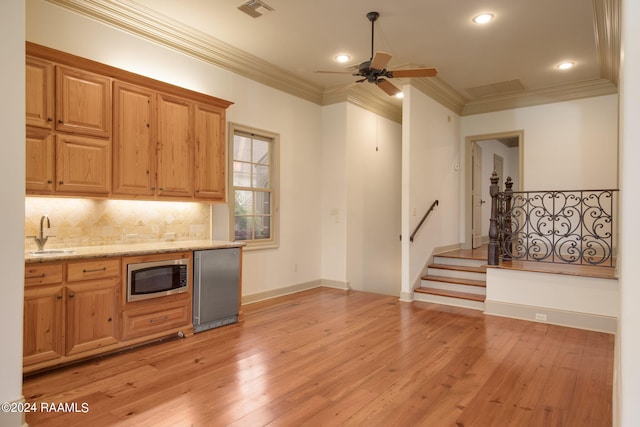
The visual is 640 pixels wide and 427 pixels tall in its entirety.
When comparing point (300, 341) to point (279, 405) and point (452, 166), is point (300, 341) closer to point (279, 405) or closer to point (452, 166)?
point (279, 405)

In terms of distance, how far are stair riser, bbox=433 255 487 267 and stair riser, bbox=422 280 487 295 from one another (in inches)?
21.9

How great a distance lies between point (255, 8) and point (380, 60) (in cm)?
143

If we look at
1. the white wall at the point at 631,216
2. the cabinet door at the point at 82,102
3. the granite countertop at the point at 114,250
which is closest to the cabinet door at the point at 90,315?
the granite countertop at the point at 114,250

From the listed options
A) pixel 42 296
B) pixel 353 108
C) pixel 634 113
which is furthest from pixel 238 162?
pixel 634 113

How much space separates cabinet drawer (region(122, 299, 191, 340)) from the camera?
3.55 metres

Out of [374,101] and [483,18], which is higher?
[483,18]

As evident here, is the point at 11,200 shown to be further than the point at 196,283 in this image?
No

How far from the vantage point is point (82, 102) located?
11.3 ft

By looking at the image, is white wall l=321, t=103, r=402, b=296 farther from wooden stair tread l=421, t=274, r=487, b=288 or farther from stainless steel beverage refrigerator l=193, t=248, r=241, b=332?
stainless steel beverage refrigerator l=193, t=248, r=241, b=332

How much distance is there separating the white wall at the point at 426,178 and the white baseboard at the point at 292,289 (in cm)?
119

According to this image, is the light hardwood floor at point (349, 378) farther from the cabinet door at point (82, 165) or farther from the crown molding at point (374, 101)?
the crown molding at point (374, 101)

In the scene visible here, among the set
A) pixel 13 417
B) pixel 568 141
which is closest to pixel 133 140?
pixel 13 417

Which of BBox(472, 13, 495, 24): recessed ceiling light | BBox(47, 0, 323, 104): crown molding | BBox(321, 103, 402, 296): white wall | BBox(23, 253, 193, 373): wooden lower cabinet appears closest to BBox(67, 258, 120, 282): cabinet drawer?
BBox(23, 253, 193, 373): wooden lower cabinet

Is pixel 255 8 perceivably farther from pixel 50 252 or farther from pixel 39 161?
pixel 50 252
